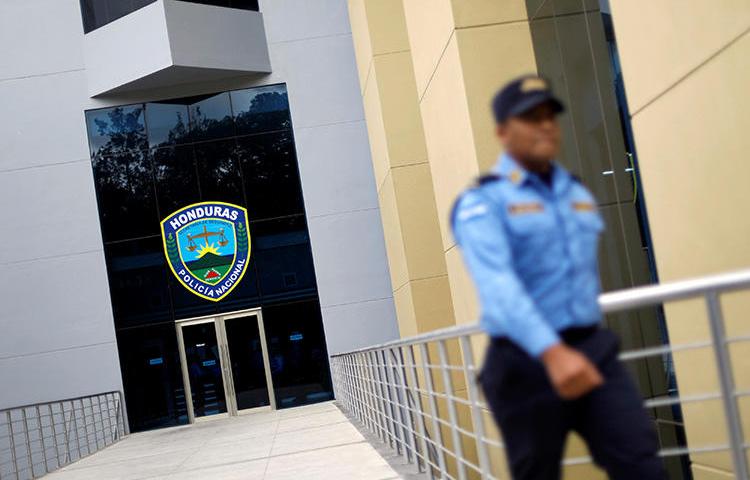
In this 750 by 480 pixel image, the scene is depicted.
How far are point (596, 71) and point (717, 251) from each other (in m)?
3.76

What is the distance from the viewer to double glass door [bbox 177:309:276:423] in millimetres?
22219

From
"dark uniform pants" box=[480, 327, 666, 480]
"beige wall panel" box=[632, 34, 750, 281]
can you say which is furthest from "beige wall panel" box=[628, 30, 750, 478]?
"dark uniform pants" box=[480, 327, 666, 480]

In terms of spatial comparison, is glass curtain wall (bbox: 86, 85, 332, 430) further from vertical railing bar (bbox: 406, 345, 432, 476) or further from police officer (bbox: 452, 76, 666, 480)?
police officer (bbox: 452, 76, 666, 480)

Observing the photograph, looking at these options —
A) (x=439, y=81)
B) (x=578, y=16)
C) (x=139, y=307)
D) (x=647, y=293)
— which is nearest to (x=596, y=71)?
(x=578, y=16)

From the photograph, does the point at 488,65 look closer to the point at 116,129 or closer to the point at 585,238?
the point at 585,238

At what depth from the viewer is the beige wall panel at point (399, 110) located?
16.5 meters

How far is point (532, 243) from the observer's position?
8.05ft

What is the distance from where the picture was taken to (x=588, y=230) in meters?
2.52

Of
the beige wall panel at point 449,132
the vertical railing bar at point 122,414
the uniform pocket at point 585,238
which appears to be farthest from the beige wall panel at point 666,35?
the vertical railing bar at point 122,414

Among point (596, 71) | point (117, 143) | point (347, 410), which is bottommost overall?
point (347, 410)

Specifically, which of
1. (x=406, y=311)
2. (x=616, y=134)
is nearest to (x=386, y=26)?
(x=406, y=311)

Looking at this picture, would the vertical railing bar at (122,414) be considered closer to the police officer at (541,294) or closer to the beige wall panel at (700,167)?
the beige wall panel at (700,167)

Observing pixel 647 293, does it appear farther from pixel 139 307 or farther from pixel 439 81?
pixel 139 307

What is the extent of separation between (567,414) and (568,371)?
0.29 m
